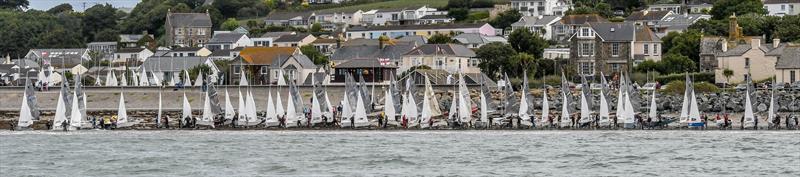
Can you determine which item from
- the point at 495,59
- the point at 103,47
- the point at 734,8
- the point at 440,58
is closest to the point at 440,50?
the point at 440,58

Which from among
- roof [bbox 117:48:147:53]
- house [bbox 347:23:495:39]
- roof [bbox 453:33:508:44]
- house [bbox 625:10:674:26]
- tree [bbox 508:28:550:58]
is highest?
house [bbox 625:10:674:26]

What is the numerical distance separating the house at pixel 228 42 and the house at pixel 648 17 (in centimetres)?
3251

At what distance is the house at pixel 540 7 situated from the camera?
6639 inches

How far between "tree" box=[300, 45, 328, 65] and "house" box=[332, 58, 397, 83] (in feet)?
66.8

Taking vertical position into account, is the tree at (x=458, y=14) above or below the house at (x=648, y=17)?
above

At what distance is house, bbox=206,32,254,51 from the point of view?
156875 mm

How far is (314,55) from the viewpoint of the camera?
132375 millimetres

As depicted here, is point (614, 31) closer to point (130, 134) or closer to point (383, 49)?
point (383, 49)

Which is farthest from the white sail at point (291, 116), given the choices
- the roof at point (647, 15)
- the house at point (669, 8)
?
the house at point (669, 8)

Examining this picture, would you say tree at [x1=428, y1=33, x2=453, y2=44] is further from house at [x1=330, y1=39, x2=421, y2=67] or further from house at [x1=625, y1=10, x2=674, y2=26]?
house at [x1=625, y1=10, x2=674, y2=26]

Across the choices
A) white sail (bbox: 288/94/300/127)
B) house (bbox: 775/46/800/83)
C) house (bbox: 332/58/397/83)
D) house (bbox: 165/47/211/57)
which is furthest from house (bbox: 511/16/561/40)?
white sail (bbox: 288/94/300/127)

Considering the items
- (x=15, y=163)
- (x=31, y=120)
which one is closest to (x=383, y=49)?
(x=31, y=120)

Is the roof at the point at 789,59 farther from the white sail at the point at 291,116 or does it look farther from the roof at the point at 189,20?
the roof at the point at 189,20

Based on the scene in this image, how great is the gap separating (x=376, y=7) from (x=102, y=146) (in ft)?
397
